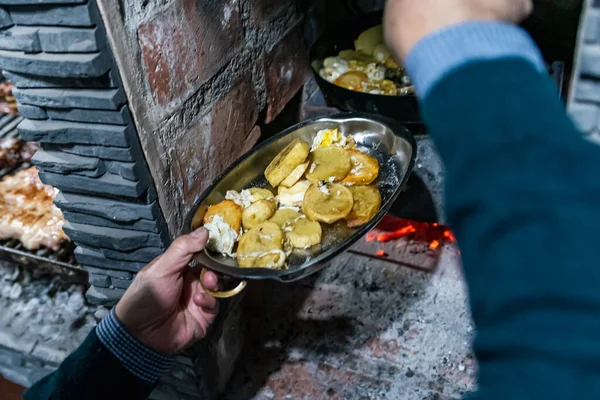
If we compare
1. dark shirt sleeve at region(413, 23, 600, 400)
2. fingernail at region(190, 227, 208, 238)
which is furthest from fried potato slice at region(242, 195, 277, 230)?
dark shirt sleeve at region(413, 23, 600, 400)

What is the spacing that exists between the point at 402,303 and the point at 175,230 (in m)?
0.89

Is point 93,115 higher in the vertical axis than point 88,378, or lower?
higher

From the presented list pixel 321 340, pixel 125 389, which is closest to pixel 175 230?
pixel 125 389

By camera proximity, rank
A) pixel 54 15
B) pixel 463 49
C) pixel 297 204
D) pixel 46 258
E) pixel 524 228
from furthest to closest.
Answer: pixel 46 258 < pixel 297 204 < pixel 54 15 < pixel 463 49 < pixel 524 228

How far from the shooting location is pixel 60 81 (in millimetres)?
1226

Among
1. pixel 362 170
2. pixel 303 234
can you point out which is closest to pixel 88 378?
pixel 303 234

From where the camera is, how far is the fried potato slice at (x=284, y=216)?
4.46 feet

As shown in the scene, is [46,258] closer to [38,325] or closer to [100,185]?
[38,325]

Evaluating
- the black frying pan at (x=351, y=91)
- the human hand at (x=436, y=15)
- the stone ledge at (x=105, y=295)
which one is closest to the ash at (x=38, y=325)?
the stone ledge at (x=105, y=295)

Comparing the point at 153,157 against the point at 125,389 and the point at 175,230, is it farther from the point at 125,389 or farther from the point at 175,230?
the point at 125,389

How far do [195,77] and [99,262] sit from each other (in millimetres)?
582

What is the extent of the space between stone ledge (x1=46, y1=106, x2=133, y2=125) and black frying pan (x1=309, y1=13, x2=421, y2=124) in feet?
2.59

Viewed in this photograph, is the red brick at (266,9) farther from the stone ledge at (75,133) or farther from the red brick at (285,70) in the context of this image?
the stone ledge at (75,133)

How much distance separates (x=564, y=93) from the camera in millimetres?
1895
